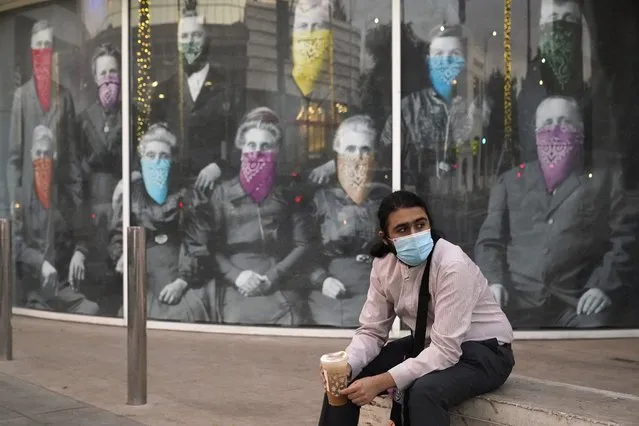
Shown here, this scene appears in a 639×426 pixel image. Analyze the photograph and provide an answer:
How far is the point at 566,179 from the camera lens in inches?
344

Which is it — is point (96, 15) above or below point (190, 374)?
above

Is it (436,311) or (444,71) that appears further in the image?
(444,71)

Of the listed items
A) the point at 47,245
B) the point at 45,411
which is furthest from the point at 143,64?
the point at 45,411

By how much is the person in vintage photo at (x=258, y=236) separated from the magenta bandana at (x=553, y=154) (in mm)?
2305

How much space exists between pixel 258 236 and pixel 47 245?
9.95 ft

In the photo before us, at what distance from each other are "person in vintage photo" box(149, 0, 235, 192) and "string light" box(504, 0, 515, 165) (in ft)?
8.74

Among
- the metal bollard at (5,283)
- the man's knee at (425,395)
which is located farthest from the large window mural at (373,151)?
the man's knee at (425,395)

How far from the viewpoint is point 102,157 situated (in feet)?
32.6

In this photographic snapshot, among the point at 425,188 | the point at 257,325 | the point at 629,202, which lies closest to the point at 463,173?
the point at 425,188

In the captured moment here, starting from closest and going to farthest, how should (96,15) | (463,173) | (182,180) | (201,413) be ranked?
(201,413), (463,173), (182,180), (96,15)

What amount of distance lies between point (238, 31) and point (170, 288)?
8.75ft

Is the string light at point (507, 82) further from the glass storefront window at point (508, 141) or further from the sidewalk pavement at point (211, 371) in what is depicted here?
the sidewalk pavement at point (211, 371)

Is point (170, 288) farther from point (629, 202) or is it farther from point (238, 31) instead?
point (629, 202)

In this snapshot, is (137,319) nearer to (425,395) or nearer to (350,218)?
(425,395)
